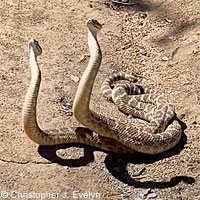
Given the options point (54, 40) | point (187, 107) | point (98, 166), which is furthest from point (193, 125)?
point (54, 40)

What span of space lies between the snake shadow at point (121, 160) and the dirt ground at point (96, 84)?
0.03ft

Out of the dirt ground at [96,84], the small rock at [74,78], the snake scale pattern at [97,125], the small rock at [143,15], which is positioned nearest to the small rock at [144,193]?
the dirt ground at [96,84]

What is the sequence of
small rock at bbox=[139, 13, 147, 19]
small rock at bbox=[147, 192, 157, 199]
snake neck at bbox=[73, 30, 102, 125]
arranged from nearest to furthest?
small rock at bbox=[147, 192, 157, 199] < snake neck at bbox=[73, 30, 102, 125] < small rock at bbox=[139, 13, 147, 19]

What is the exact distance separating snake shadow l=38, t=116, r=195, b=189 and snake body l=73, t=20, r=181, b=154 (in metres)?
0.09

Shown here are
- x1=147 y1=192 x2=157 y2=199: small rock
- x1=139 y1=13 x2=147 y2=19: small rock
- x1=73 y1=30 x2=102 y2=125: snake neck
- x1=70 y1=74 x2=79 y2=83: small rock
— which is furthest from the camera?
x1=139 y1=13 x2=147 y2=19: small rock

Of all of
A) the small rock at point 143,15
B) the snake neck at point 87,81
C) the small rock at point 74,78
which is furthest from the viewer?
the small rock at point 143,15

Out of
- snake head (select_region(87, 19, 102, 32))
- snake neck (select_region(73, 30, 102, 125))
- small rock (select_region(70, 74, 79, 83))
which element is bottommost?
snake neck (select_region(73, 30, 102, 125))

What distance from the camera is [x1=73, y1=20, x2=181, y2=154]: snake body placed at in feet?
20.4

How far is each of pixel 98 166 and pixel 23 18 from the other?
3833 mm

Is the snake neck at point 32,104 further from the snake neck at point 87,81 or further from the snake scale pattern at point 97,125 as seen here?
the snake neck at point 87,81

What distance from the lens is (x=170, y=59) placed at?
8.67m

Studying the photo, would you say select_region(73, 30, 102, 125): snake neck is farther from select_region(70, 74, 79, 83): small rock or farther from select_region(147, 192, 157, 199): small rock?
select_region(70, 74, 79, 83): small rock

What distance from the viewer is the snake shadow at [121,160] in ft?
20.6

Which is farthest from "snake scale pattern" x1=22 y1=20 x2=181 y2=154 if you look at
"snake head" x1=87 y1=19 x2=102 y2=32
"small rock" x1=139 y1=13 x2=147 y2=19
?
"small rock" x1=139 y1=13 x2=147 y2=19
